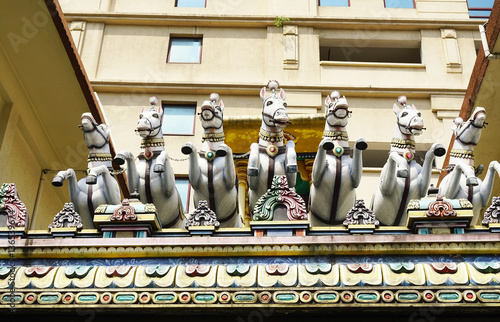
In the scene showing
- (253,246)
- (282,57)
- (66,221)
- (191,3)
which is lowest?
(253,246)

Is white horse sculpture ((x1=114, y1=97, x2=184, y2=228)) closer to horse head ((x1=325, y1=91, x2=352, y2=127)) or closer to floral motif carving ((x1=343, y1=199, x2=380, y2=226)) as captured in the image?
horse head ((x1=325, y1=91, x2=352, y2=127))

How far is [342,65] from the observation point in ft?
66.9

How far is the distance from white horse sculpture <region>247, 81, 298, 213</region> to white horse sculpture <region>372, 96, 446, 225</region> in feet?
4.48

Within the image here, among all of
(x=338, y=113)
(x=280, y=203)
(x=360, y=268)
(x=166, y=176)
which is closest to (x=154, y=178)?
(x=166, y=176)

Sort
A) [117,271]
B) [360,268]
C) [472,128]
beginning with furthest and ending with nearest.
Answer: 1. [472,128]
2. [117,271]
3. [360,268]

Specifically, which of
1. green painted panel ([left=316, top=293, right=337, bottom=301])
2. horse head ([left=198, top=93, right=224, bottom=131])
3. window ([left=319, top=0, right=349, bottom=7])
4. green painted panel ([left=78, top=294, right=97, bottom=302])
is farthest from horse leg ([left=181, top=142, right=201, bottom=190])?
window ([left=319, top=0, right=349, bottom=7])

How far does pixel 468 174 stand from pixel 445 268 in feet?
10.3

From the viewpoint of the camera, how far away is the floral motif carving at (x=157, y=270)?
7.04 m

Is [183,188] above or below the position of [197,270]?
above

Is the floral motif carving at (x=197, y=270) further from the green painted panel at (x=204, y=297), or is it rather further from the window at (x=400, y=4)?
the window at (x=400, y=4)

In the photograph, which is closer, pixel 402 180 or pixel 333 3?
pixel 402 180

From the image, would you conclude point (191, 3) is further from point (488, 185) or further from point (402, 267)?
point (402, 267)

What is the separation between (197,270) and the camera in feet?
23.2
